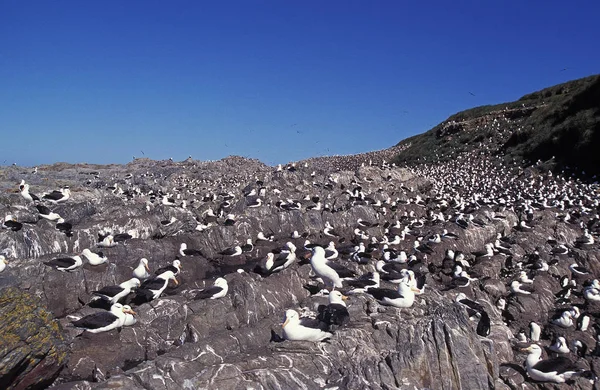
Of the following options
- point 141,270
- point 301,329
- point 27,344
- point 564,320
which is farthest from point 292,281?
point 564,320

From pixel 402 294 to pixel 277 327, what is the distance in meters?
3.38

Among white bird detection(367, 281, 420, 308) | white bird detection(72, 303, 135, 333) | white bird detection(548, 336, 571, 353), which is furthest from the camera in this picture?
white bird detection(548, 336, 571, 353)

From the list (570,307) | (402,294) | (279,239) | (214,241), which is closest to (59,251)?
(214,241)

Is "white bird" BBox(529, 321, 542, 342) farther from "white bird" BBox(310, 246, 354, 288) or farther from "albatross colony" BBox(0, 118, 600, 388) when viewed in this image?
"white bird" BBox(310, 246, 354, 288)

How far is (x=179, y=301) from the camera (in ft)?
46.2

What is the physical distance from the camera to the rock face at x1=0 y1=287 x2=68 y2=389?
→ 28.3 feet

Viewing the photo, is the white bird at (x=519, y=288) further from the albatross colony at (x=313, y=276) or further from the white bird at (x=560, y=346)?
the white bird at (x=560, y=346)

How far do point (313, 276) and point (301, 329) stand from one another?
6.60 meters

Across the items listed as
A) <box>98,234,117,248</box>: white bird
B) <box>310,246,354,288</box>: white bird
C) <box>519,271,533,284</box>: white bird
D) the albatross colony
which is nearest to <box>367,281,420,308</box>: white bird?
the albatross colony

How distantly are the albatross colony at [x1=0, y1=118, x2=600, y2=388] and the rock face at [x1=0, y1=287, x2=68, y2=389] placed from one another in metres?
1.03

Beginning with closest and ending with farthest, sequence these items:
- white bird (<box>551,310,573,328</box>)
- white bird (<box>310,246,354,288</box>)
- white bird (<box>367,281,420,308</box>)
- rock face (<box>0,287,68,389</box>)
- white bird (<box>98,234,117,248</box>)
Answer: rock face (<box>0,287,68,389</box>), white bird (<box>367,281,420,308</box>), white bird (<box>310,246,354,288</box>), white bird (<box>551,310,573,328</box>), white bird (<box>98,234,117,248</box>)

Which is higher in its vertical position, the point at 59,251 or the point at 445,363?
the point at 59,251

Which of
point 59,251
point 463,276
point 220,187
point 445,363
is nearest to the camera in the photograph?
point 445,363

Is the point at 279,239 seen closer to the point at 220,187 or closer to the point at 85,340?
the point at 85,340
